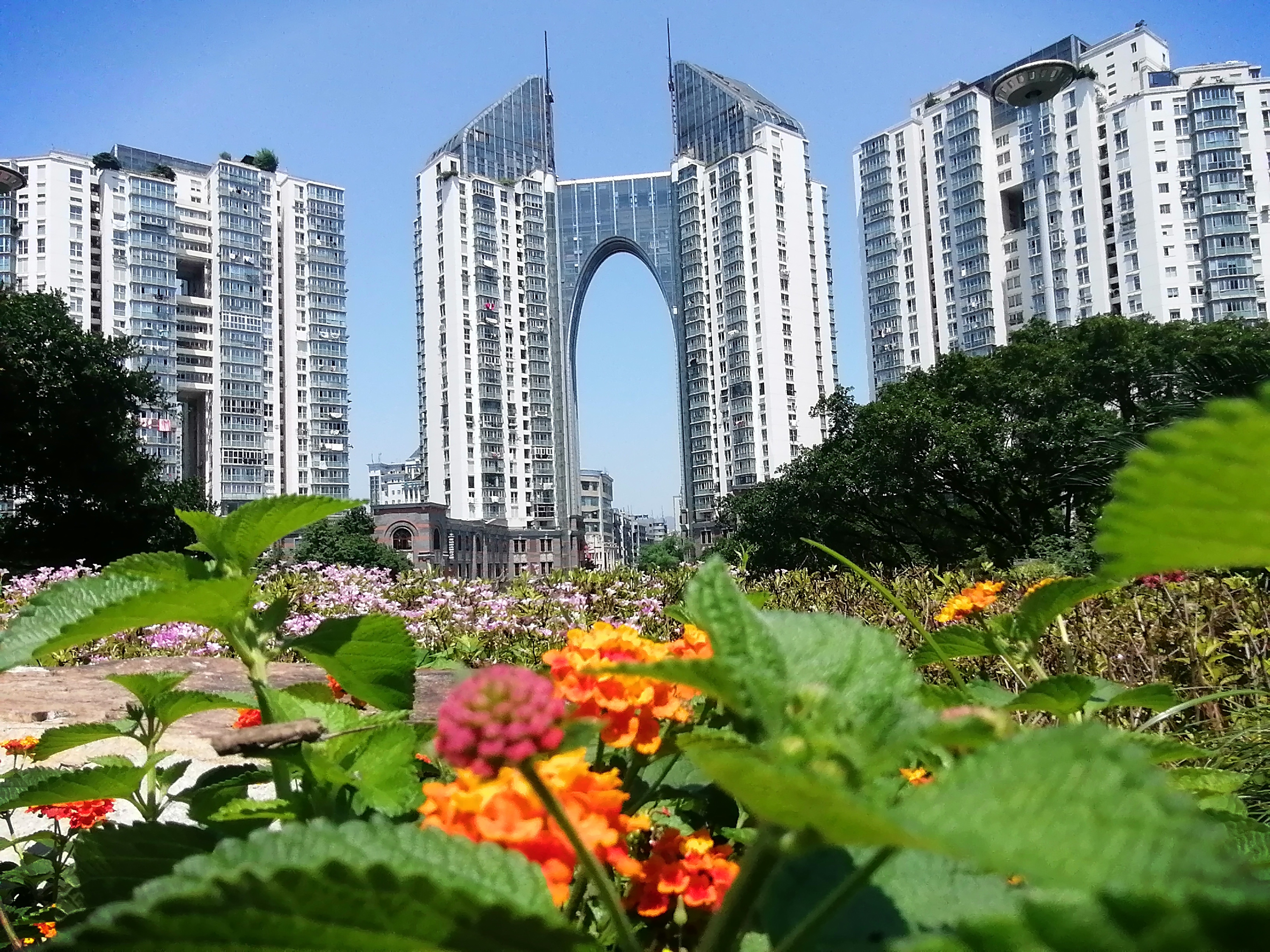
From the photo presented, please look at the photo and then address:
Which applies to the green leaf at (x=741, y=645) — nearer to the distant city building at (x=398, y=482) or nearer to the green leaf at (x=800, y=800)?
the green leaf at (x=800, y=800)

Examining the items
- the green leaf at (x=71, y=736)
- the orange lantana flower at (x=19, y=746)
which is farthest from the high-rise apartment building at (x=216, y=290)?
the green leaf at (x=71, y=736)

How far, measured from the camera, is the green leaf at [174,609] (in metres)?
0.55

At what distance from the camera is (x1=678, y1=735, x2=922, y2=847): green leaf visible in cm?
26

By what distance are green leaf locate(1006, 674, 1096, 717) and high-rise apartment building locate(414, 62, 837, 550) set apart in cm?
4747

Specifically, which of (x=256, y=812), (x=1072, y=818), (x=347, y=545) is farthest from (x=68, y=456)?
(x=1072, y=818)

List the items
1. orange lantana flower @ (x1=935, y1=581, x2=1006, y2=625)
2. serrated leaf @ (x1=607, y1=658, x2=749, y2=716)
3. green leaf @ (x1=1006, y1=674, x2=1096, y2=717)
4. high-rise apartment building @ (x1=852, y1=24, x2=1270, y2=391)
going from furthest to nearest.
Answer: high-rise apartment building @ (x1=852, y1=24, x2=1270, y2=391) < orange lantana flower @ (x1=935, y1=581, x2=1006, y2=625) < green leaf @ (x1=1006, y1=674, x2=1096, y2=717) < serrated leaf @ (x1=607, y1=658, x2=749, y2=716)

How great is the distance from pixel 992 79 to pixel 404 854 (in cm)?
5230

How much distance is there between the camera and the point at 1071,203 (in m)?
41.3

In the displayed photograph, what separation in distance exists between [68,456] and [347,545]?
46.8 ft

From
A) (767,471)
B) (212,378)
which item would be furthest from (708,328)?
(212,378)

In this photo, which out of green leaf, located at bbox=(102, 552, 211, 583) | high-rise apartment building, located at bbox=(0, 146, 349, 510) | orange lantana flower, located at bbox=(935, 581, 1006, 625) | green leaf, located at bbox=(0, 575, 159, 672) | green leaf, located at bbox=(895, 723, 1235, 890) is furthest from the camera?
high-rise apartment building, located at bbox=(0, 146, 349, 510)

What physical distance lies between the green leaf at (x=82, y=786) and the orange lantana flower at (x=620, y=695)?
44 centimetres

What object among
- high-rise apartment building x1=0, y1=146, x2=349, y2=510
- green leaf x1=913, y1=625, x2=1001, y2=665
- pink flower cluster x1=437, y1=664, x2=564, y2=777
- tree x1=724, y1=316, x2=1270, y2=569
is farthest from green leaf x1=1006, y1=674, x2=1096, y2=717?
high-rise apartment building x1=0, y1=146, x2=349, y2=510

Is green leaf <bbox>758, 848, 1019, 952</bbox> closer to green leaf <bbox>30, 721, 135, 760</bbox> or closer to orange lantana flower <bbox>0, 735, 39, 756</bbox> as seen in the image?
green leaf <bbox>30, 721, 135, 760</bbox>
